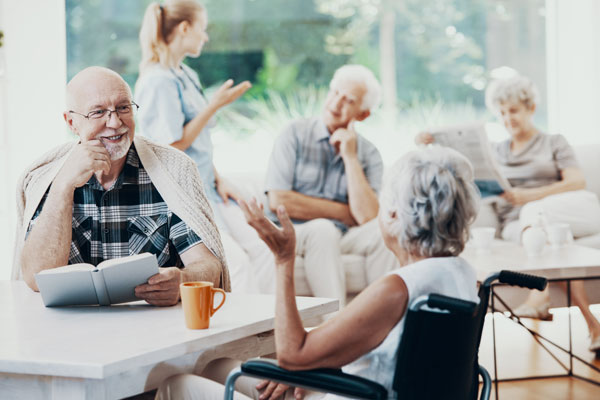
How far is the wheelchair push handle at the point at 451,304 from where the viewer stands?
1183 millimetres

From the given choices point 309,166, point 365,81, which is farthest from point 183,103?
point 365,81

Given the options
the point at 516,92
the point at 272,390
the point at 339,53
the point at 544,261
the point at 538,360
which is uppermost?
the point at 339,53

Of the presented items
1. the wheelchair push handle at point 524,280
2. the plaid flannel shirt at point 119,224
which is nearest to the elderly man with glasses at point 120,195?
the plaid flannel shirt at point 119,224

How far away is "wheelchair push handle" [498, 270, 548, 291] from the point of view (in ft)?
4.58

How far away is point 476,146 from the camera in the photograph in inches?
155

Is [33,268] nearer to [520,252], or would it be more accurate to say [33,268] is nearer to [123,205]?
[123,205]

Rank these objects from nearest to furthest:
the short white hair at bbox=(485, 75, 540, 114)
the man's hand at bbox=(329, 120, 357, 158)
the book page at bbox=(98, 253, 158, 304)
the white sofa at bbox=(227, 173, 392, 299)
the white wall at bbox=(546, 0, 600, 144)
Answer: the book page at bbox=(98, 253, 158, 304)
the white sofa at bbox=(227, 173, 392, 299)
the man's hand at bbox=(329, 120, 357, 158)
the short white hair at bbox=(485, 75, 540, 114)
the white wall at bbox=(546, 0, 600, 144)

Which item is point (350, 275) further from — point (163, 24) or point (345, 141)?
point (163, 24)

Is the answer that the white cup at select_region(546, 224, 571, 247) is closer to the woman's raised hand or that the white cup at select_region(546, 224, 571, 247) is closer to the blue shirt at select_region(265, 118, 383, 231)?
the blue shirt at select_region(265, 118, 383, 231)

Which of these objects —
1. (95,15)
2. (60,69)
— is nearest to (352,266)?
(60,69)

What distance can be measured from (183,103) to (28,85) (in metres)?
1.18

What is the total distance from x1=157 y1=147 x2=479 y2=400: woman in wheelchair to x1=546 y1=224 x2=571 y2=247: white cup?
1.95 m

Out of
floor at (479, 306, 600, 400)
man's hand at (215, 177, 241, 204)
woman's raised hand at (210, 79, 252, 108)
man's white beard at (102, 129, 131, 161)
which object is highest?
woman's raised hand at (210, 79, 252, 108)

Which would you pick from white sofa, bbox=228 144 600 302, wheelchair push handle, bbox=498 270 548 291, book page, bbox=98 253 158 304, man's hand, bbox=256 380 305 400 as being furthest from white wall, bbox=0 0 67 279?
wheelchair push handle, bbox=498 270 548 291
